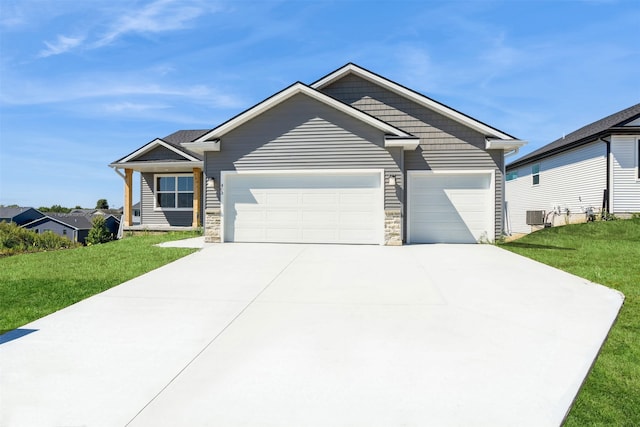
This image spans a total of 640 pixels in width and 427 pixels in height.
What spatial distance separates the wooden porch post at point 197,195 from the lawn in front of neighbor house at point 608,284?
41.1 ft

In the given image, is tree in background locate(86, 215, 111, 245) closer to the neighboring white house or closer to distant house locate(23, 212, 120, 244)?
the neighboring white house

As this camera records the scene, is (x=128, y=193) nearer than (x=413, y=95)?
No

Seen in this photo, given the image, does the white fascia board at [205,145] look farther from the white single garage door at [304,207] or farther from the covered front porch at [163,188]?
the covered front porch at [163,188]

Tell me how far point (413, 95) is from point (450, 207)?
13.6 feet

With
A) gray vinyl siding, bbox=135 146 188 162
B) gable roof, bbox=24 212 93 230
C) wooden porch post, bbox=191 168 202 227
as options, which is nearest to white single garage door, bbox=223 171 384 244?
wooden porch post, bbox=191 168 202 227

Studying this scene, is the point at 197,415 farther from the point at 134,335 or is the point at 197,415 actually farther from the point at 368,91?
the point at 368,91

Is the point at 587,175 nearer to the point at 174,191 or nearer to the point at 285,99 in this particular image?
the point at 285,99

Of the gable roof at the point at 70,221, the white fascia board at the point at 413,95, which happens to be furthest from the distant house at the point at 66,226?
the white fascia board at the point at 413,95

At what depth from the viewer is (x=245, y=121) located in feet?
35.9

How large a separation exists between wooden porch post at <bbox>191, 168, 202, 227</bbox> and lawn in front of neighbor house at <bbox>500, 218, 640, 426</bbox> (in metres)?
12.5

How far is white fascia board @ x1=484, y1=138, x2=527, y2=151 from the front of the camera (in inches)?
427

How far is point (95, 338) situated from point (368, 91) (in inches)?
449

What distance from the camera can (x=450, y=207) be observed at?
1143 centimetres

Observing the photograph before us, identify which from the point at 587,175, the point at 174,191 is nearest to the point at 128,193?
the point at 174,191
